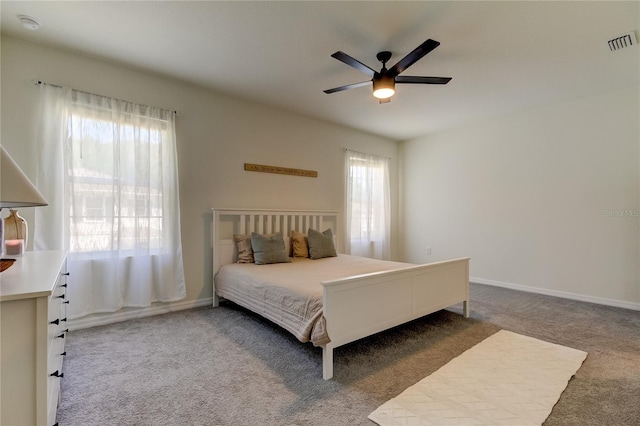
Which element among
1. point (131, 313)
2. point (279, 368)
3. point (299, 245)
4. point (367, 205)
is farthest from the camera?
point (367, 205)

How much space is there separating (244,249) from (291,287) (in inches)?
55.1

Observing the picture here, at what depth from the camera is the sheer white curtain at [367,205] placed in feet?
16.7

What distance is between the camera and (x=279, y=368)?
6.93 ft

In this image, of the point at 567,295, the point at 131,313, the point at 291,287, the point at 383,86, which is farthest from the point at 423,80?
the point at 131,313

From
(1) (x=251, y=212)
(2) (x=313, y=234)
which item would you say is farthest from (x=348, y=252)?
(1) (x=251, y=212)

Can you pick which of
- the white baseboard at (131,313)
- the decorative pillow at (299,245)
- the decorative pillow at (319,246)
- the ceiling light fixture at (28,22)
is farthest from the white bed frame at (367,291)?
the ceiling light fixture at (28,22)

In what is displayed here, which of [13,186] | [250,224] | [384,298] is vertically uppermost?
[13,186]

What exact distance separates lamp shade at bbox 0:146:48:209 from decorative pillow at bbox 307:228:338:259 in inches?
116

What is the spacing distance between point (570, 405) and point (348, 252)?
3.48m

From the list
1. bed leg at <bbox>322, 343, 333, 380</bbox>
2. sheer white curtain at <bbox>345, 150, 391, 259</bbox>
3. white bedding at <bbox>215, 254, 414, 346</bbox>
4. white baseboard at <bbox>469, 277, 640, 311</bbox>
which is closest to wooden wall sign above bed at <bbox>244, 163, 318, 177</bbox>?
sheer white curtain at <bbox>345, 150, 391, 259</bbox>

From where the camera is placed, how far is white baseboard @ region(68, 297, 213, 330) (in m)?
2.81

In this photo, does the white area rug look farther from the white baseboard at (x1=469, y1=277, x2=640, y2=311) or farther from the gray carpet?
the white baseboard at (x1=469, y1=277, x2=640, y2=311)

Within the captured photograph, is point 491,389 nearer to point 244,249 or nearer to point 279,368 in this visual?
point 279,368

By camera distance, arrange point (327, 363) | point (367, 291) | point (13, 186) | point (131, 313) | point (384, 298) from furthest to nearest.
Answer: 1. point (131, 313)
2. point (384, 298)
3. point (367, 291)
4. point (327, 363)
5. point (13, 186)
